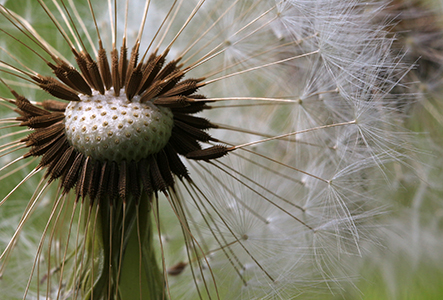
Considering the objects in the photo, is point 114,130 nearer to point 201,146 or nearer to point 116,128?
point 116,128

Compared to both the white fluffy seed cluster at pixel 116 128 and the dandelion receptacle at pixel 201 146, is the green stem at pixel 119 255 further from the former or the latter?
the white fluffy seed cluster at pixel 116 128

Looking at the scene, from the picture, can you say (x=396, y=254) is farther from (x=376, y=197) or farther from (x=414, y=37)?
(x=414, y=37)

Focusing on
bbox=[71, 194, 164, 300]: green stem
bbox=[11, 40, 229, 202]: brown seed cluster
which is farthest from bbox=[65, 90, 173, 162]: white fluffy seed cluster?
bbox=[71, 194, 164, 300]: green stem

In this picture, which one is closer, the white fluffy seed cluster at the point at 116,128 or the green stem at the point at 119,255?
the white fluffy seed cluster at the point at 116,128

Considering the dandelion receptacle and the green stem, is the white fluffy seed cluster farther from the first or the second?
the green stem

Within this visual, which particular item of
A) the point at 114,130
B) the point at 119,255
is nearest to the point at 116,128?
the point at 114,130

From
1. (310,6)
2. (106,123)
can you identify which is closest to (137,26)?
(310,6)

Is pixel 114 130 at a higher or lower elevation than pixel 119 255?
higher

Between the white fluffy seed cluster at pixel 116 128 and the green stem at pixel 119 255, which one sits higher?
the white fluffy seed cluster at pixel 116 128

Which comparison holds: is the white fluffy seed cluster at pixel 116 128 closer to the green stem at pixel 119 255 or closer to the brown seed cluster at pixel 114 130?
the brown seed cluster at pixel 114 130

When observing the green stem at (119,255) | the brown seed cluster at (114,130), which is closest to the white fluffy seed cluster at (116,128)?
the brown seed cluster at (114,130)
